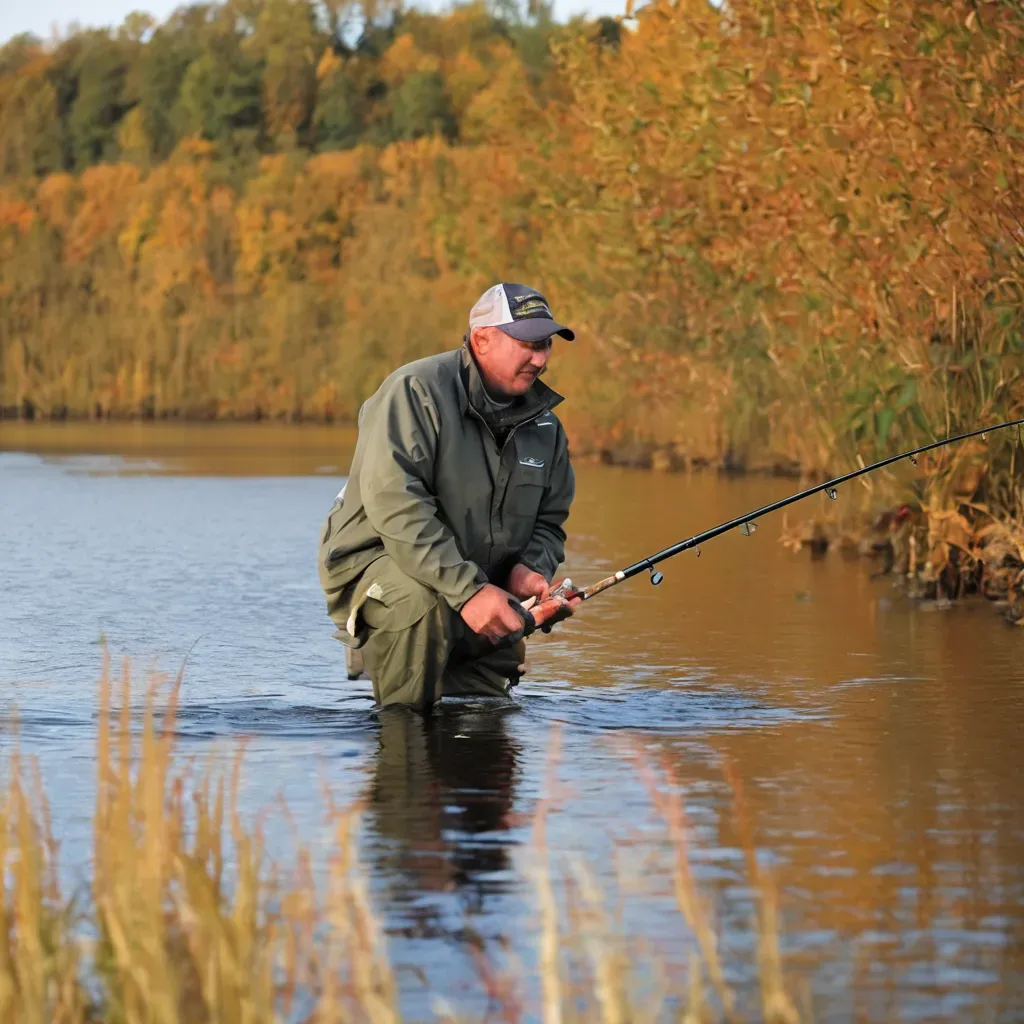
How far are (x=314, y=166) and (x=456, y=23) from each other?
5140 centimetres

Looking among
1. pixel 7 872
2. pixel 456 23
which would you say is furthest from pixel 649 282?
pixel 456 23

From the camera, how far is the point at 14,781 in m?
5.16

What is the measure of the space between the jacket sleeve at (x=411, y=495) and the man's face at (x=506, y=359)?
0.23 m

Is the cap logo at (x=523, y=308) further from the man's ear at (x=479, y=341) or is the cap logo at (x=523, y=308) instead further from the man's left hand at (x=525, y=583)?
the man's left hand at (x=525, y=583)

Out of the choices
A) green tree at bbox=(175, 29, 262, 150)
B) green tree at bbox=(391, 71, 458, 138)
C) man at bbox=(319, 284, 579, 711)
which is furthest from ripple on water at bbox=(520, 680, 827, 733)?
green tree at bbox=(175, 29, 262, 150)

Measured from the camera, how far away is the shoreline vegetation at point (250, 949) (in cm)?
421

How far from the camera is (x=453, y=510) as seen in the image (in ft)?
27.7

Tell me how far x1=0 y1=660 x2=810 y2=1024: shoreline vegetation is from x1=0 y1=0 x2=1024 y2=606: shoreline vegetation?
7.47m

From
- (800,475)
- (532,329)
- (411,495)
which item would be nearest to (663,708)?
(411,495)

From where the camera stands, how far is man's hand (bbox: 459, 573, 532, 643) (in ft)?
26.2

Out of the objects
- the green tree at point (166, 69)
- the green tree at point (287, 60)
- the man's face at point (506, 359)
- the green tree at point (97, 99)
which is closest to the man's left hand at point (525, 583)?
the man's face at point (506, 359)

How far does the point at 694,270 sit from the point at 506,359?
1739 cm

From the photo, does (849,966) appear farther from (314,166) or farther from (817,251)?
(314,166)

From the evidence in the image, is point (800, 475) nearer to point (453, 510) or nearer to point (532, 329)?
point (453, 510)
